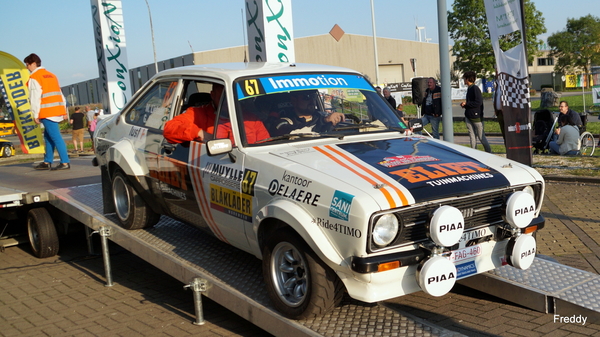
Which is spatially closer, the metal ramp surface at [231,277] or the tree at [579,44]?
the metal ramp surface at [231,277]

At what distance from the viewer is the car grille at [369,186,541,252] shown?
11.5ft

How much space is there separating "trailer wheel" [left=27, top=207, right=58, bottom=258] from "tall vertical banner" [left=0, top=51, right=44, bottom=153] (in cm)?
720

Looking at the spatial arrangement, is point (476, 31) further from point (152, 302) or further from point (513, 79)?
point (152, 302)

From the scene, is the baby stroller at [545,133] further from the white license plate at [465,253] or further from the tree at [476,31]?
the tree at [476,31]

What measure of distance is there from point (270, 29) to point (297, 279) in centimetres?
673

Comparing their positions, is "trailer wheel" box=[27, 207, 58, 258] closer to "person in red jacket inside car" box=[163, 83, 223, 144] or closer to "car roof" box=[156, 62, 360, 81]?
"car roof" box=[156, 62, 360, 81]

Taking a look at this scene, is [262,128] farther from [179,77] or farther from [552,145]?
[552,145]

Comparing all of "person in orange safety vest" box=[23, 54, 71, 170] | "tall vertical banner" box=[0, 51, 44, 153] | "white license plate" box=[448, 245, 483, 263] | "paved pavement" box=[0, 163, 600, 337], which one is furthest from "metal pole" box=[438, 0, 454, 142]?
"tall vertical banner" box=[0, 51, 44, 153]

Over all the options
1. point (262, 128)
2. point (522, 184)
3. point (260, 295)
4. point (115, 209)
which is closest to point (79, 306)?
point (115, 209)

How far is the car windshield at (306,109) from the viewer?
458 cm

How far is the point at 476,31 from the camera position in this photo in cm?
5147

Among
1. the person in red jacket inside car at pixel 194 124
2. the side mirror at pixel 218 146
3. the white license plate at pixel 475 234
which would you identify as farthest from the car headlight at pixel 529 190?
the person in red jacket inside car at pixel 194 124

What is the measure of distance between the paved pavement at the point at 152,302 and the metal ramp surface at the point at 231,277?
0.47 m

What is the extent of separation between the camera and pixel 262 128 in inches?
180
